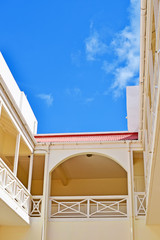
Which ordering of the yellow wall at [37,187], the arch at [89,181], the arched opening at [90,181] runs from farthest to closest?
1. the yellow wall at [37,187]
2. the arch at [89,181]
3. the arched opening at [90,181]

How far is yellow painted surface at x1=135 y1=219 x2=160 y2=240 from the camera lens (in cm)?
1253

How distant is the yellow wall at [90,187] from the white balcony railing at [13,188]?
515 centimetres

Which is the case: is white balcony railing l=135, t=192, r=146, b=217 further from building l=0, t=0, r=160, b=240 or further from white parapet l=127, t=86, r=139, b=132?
white parapet l=127, t=86, r=139, b=132

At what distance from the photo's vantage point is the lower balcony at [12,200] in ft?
35.0

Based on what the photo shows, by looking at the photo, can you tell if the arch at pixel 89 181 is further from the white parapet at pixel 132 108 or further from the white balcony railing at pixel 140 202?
the white parapet at pixel 132 108

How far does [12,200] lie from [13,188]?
0.64 metres

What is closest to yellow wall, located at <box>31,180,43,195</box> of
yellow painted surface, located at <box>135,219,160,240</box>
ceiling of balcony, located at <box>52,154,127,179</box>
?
ceiling of balcony, located at <box>52,154,127,179</box>

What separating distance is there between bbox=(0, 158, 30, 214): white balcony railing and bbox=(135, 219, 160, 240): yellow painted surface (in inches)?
153

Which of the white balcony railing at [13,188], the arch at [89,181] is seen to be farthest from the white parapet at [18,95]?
the arch at [89,181]

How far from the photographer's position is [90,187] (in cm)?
1828

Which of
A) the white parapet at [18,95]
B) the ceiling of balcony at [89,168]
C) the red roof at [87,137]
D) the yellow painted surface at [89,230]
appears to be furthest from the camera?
the ceiling of balcony at [89,168]

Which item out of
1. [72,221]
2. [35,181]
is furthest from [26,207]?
[35,181]

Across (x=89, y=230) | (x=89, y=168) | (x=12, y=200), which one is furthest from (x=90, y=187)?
(x=12, y=200)

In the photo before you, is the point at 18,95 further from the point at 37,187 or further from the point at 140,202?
the point at 140,202
